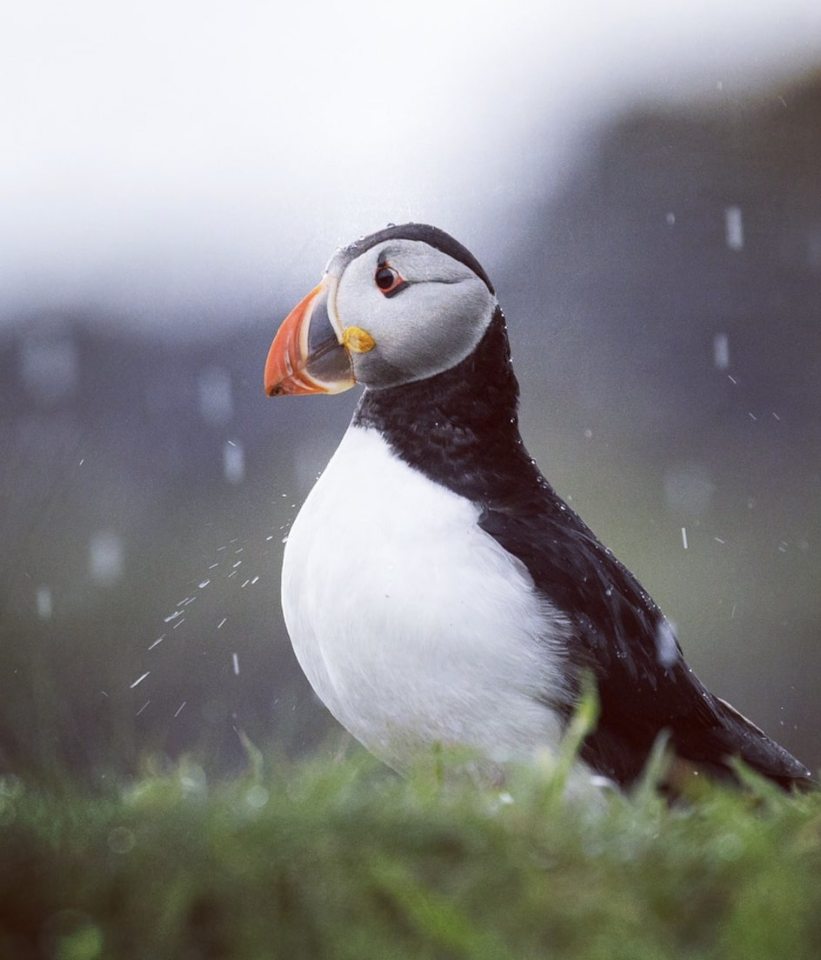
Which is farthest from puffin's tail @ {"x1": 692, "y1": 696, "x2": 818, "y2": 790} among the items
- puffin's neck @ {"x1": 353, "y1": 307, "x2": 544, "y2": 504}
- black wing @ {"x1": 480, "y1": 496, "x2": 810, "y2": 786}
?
puffin's neck @ {"x1": 353, "y1": 307, "x2": 544, "y2": 504}

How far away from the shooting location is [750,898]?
81 cm

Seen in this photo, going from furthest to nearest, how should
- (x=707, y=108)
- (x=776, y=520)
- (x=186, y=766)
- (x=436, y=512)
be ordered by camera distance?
(x=707, y=108) → (x=776, y=520) → (x=436, y=512) → (x=186, y=766)

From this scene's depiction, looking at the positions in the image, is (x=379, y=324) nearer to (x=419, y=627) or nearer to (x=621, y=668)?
(x=419, y=627)

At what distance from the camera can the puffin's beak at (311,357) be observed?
2.24 m

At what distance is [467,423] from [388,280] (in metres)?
0.29

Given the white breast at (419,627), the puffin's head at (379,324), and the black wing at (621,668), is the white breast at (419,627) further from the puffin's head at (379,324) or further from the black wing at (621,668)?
the puffin's head at (379,324)

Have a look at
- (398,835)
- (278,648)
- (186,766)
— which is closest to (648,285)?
(278,648)

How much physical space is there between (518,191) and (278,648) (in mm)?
1412

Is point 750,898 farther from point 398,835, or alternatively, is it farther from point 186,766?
point 186,766

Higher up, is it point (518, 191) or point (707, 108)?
point (707, 108)

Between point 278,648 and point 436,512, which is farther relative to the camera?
point 278,648

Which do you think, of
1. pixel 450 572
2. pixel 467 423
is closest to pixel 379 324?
pixel 467 423

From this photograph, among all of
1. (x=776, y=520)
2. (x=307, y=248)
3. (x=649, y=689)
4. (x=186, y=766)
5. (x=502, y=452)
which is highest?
(x=307, y=248)

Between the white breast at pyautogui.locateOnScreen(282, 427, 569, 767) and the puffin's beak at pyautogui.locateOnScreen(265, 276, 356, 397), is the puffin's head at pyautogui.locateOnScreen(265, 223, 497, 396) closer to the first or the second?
the puffin's beak at pyautogui.locateOnScreen(265, 276, 356, 397)
